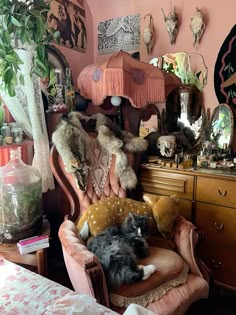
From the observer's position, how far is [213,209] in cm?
189

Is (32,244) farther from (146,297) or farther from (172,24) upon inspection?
(172,24)

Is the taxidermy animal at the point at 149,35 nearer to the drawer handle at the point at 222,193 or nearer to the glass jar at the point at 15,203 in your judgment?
the drawer handle at the point at 222,193

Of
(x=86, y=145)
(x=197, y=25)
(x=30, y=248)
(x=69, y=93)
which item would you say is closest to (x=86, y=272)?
(x=30, y=248)

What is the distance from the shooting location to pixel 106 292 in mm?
1262

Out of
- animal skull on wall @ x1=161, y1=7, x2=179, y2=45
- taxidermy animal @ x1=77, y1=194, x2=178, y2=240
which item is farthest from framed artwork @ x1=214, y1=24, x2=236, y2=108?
taxidermy animal @ x1=77, y1=194, x2=178, y2=240

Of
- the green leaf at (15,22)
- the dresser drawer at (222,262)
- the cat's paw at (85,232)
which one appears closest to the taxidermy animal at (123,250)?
the cat's paw at (85,232)

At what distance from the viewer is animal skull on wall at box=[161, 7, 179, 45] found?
90.7 inches

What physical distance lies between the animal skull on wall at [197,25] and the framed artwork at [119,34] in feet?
1.77

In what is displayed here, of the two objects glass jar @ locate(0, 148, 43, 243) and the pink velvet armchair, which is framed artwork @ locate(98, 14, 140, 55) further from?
glass jar @ locate(0, 148, 43, 243)

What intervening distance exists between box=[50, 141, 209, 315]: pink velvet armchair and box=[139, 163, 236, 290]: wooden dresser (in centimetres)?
30

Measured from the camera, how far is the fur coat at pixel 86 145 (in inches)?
72.2

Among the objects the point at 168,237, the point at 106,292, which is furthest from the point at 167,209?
the point at 106,292

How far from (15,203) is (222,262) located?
1459 millimetres

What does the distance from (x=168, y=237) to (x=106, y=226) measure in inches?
15.8
